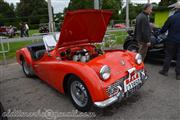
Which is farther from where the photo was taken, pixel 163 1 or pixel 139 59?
pixel 163 1

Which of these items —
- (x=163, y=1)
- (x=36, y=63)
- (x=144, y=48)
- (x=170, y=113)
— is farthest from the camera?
(x=163, y=1)

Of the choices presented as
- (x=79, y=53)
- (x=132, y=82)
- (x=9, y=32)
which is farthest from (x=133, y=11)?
(x=132, y=82)

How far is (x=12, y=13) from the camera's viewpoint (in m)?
60.8

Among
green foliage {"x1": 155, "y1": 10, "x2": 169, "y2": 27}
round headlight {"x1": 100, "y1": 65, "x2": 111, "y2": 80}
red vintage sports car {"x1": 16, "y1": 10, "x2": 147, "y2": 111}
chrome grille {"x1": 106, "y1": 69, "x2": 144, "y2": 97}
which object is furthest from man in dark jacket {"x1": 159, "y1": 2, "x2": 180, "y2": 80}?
green foliage {"x1": 155, "y1": 10, "x2": 169, "y2": 27}

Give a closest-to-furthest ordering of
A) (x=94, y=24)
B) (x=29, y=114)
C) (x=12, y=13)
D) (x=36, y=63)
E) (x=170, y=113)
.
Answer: (x=170, y=113) → (x=29, y=114) → (x=94, y=24) → (x=36, y=63) → (x=12, y=13)

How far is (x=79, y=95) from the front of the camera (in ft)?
11.7

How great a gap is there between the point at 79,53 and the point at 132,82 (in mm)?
1416

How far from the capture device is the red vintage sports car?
3156 millimetres

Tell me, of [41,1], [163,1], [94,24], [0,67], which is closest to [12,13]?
[41,1]

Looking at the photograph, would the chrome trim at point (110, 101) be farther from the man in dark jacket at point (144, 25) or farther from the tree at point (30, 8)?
the tree at point (30, 8)

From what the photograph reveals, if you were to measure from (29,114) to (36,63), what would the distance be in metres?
1.52

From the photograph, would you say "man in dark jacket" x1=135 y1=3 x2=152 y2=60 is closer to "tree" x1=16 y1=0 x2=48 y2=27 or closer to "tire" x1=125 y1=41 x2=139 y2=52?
"tire" x1=125 y1=41 x2=139 y2=52

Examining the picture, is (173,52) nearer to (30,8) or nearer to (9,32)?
(9,32)

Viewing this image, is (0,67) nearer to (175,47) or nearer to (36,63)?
(36,63)
